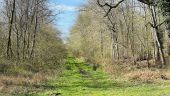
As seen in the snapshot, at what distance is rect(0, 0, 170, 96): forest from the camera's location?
2747cm

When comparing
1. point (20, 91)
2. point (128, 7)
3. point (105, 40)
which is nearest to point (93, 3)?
point (128, 7)

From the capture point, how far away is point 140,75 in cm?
3281

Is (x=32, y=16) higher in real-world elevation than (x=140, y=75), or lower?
higher

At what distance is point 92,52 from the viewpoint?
3356 inches

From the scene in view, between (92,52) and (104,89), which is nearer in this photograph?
(104,89)

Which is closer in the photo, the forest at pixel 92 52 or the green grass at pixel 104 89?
the green grass at pixel 104 89

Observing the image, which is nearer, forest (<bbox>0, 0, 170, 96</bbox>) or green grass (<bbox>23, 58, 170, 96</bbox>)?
green grass (<bbox>23, 58, 170, 96</bbox>)

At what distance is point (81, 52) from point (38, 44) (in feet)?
119

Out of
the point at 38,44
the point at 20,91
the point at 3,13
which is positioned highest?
the point at 3,13

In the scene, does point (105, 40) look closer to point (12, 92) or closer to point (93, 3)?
point (93, 3)

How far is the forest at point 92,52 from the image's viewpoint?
Result: 27469 millimetres

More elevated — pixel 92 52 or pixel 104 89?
pixel 92 52

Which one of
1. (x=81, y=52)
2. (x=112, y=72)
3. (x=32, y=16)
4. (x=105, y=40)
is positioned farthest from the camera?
(x=81, y=52)

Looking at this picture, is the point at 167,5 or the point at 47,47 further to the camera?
the point at 47,47
